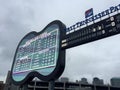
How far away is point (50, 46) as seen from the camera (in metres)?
31.8

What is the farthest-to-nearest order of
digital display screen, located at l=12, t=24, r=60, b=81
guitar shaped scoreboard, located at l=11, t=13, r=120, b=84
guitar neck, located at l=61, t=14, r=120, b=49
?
digital display screen, located at l=12, t=24, r=60, b=81 → guitar shaped scoreboard, located at l=11, t=13, r=120, b=84 → guitar neck, located at l=61, t=14, r=120, b=49

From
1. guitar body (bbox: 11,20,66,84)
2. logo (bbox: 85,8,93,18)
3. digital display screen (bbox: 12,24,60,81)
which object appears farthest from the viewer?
digital display screen (bbox: 12,24,60,81)

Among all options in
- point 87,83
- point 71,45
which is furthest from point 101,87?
point 71,45

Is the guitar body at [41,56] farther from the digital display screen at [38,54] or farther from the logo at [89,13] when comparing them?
Result: the logo at [89,13]

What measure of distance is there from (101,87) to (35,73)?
5716 cm

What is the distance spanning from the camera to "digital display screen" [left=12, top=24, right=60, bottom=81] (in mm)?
30383

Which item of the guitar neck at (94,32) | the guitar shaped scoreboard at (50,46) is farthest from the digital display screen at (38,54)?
the guitar neck at (94,32)

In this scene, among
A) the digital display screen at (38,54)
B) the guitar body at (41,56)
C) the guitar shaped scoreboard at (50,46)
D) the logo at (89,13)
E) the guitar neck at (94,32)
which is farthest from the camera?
the digital display screen at (38,54)

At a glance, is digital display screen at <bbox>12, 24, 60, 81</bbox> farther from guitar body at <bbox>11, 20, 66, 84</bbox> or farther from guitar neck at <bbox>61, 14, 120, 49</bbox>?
guitar neck at <bbox>61, 14, 120, 49</bbox>

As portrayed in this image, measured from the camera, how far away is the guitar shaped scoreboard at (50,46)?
85.4ft

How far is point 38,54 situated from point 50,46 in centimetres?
307

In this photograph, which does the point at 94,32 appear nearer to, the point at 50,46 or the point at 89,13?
the point at 89,13

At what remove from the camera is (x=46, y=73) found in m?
29.7

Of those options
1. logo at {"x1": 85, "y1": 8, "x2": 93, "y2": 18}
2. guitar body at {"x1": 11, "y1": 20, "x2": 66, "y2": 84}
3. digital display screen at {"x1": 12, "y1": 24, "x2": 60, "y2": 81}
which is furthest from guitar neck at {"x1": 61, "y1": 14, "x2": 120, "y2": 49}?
logo at {"x1": 85, "y1": 8, "x2": 93, "y2": 18}
